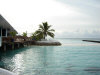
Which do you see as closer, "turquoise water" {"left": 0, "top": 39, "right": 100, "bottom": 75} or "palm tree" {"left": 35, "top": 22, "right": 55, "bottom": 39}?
"turquoise water" {"left": 0, "top": 39, "right": 100, "bottom": 75}

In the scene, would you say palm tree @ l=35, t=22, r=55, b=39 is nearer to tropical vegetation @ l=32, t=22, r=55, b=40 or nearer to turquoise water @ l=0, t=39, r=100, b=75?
tropical vegetation @ l=32, t=22, r=55, b=40

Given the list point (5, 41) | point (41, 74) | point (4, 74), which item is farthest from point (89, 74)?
point (5, 41)

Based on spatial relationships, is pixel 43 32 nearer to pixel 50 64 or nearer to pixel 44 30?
pixel 44 30

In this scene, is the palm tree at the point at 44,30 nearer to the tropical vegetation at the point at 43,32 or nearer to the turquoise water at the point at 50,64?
the tropical vegetation at the point at 43,32

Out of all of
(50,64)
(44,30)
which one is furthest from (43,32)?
(50,64)

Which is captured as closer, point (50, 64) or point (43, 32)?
point (50, 64)

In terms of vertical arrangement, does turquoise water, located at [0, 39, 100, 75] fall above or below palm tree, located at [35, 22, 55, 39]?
below

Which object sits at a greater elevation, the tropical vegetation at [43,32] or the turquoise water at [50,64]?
the tropical vegetation at [43,32]

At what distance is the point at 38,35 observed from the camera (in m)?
50.8

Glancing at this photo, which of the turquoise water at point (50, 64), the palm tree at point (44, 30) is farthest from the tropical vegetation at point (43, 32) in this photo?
the turquoise water at point (50, 64)

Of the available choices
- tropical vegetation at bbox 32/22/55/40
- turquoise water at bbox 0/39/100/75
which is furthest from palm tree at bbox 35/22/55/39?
turquoise water at bbox 0/39/100/75

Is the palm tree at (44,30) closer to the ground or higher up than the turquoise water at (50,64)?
higher up

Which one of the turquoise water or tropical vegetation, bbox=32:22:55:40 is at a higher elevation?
tropical vegetation, bbox=32:22:55:40

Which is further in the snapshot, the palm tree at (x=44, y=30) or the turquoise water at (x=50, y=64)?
the palm tree at (x=44, y=30)
